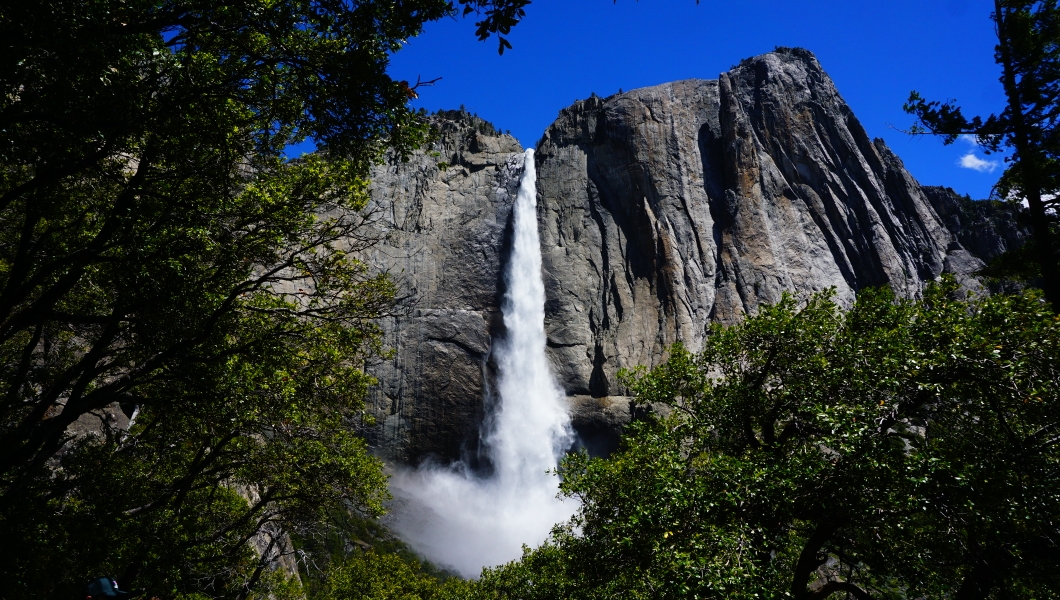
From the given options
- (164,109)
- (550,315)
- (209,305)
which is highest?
(550,315)

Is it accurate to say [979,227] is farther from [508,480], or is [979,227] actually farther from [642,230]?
[508,480]

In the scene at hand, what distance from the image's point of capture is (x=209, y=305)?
10078 mm

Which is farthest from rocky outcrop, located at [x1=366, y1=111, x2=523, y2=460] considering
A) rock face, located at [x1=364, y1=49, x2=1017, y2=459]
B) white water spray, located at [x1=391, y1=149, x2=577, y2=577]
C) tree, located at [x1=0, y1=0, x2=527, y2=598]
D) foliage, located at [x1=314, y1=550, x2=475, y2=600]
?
tree, located at [x1=0, y1=0, x2=527, y2=598]

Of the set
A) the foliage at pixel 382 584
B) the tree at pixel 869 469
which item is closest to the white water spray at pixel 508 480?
the foliage at pixel 382 584

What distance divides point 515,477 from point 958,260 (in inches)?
1876

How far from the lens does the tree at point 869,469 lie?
8406mm

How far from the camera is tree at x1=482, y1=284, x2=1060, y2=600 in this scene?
27.6 feet

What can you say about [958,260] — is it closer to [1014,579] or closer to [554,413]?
[554,413]

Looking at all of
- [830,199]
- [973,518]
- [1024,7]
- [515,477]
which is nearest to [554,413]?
[515,477]

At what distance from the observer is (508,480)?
53.0 m

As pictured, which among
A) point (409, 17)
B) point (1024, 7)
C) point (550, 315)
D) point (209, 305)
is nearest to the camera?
point (409, 17)

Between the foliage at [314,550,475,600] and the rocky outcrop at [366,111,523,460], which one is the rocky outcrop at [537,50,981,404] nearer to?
the rocky outcrop at [366,111,523,460]

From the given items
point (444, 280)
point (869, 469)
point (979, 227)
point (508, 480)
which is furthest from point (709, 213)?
point (869, 469)

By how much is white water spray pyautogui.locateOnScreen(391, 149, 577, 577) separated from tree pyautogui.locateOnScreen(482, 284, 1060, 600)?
133 ft
